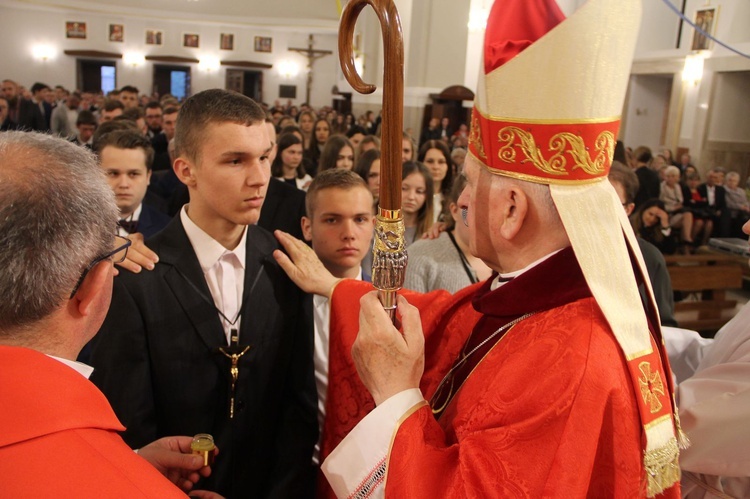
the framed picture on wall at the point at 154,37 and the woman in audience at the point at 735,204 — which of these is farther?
the framed picture on wall at the point at 154,37

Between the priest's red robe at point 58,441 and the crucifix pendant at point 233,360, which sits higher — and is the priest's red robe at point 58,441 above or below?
above

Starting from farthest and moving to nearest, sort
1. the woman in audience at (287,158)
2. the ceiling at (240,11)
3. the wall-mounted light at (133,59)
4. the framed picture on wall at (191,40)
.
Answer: the framed picture on wall at (191,40), the wall-mounted light at (133,59), the ceiling at (240,11), the woman in audience at (287,158)

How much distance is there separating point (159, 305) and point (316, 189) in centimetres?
108

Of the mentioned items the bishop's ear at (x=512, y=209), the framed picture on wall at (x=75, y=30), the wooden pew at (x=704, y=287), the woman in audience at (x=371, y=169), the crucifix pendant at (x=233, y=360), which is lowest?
the wooden pew at (x=704, y=287)

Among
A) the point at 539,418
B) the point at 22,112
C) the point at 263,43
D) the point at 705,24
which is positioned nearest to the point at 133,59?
the point at 263,43

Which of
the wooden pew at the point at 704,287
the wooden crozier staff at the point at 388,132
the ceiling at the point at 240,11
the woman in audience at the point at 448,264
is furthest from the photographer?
the ceiling at the point at 240,11

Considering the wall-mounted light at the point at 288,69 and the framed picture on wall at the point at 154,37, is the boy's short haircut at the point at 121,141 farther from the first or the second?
the wall-mounted light at the point at 288,69

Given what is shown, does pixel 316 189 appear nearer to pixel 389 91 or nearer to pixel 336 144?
pixel 389 91

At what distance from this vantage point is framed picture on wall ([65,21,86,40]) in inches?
963

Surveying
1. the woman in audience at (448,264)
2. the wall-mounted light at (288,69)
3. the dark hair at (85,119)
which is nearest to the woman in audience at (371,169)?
the woman in audience at (448,264)

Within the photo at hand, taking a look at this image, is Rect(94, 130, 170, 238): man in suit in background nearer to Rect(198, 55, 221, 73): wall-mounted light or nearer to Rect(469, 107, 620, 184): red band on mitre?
Rect(469, 107, 620, 184): red band on mitre

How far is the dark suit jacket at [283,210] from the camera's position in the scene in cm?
391

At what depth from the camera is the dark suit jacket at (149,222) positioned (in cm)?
347

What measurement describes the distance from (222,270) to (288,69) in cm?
2684
